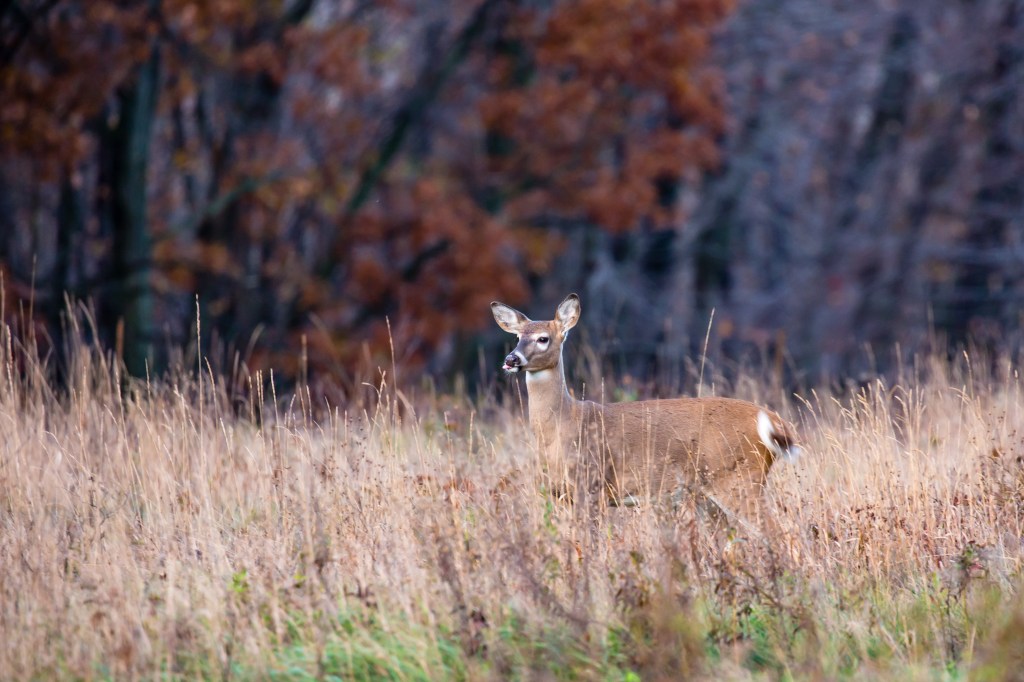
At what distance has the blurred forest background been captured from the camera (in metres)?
13.4

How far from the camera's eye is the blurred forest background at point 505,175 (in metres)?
13.4

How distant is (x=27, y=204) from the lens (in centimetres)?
1493

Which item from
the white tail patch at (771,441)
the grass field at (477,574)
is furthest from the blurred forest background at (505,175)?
the grass field at (477,574)

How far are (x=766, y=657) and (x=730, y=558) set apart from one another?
0.53 meters

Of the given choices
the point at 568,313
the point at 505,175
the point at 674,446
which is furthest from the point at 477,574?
the point at 505,175

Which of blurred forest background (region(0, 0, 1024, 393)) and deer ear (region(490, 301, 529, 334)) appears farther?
blurred forest background (region(0, 0, 1024, 393))

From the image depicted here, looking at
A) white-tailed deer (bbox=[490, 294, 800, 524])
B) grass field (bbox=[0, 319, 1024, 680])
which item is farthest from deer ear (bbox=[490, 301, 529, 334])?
grass field (bbox=[0, 319, 1024, 680])

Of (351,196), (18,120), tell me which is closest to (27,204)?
(18,120)

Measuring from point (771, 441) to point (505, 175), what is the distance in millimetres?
10768

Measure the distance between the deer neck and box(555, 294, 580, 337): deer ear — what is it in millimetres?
350

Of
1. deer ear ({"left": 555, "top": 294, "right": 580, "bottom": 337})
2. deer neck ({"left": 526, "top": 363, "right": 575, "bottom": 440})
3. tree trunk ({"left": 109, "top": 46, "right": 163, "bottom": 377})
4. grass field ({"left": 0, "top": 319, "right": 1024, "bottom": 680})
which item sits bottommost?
grass field ({"left": 0, "top": 319, "right": 1024, "bottom": 680})

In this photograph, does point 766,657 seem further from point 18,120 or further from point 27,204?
point 27,204

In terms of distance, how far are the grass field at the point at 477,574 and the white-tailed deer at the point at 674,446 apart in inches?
8.1

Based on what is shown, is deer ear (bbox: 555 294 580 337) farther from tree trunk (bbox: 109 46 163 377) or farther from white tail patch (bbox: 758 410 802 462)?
tree trunk (bbox: 109 46 163 377)
